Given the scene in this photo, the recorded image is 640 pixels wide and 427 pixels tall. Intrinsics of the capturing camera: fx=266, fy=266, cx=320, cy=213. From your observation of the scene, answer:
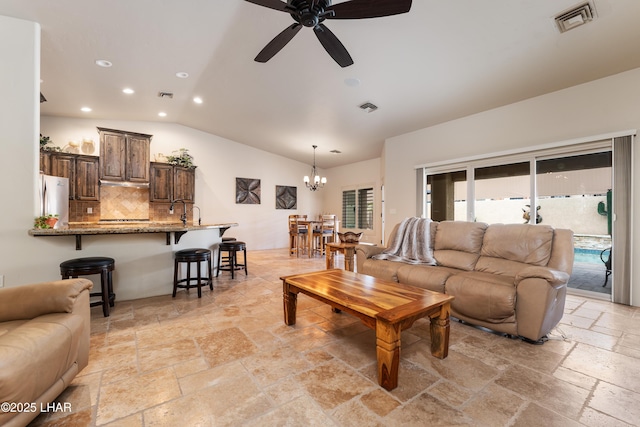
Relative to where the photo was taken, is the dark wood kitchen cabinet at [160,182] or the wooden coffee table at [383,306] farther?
the dark wood kitchen cabinet at [160,182]

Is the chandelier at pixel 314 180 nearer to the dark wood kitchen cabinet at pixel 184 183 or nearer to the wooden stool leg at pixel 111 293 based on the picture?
the dark wood kitchen cabinet at pixel 184 183

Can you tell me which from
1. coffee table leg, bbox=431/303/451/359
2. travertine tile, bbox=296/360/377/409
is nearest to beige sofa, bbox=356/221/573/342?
coffee table leg, bbox=431/303/451/359

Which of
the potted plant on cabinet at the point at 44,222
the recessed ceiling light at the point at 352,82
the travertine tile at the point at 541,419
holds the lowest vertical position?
the travertine tile at the point at 541,419

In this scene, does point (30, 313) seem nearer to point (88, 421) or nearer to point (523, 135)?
point (88, 421)

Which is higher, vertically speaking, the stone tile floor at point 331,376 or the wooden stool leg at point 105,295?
the wooden stool leg at point 105,295

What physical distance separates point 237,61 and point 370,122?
268 cm

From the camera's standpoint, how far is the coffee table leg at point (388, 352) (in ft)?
5.29

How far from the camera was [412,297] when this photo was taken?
2053mm

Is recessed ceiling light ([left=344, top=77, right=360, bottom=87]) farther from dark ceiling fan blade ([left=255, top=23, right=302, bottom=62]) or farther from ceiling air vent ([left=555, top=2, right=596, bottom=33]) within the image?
ceiling air vent ([left=555, top=2, right=596, bottom=33])

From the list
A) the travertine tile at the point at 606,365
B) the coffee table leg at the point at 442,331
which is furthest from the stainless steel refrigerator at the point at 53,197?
the travertine tile at the point at 606,365

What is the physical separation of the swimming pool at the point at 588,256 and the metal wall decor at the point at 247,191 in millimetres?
7005

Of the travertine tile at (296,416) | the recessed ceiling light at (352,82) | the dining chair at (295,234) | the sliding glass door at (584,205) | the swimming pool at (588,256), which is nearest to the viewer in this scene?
the travertine tile at (296,416)

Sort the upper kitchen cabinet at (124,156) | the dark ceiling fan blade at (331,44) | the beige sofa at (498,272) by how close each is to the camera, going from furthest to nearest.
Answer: the upper kitchen cabinet at (124,156) < the beige sofa at (498,272) < the dark ceiling fan blade at (331,44)

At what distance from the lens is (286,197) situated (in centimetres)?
855
